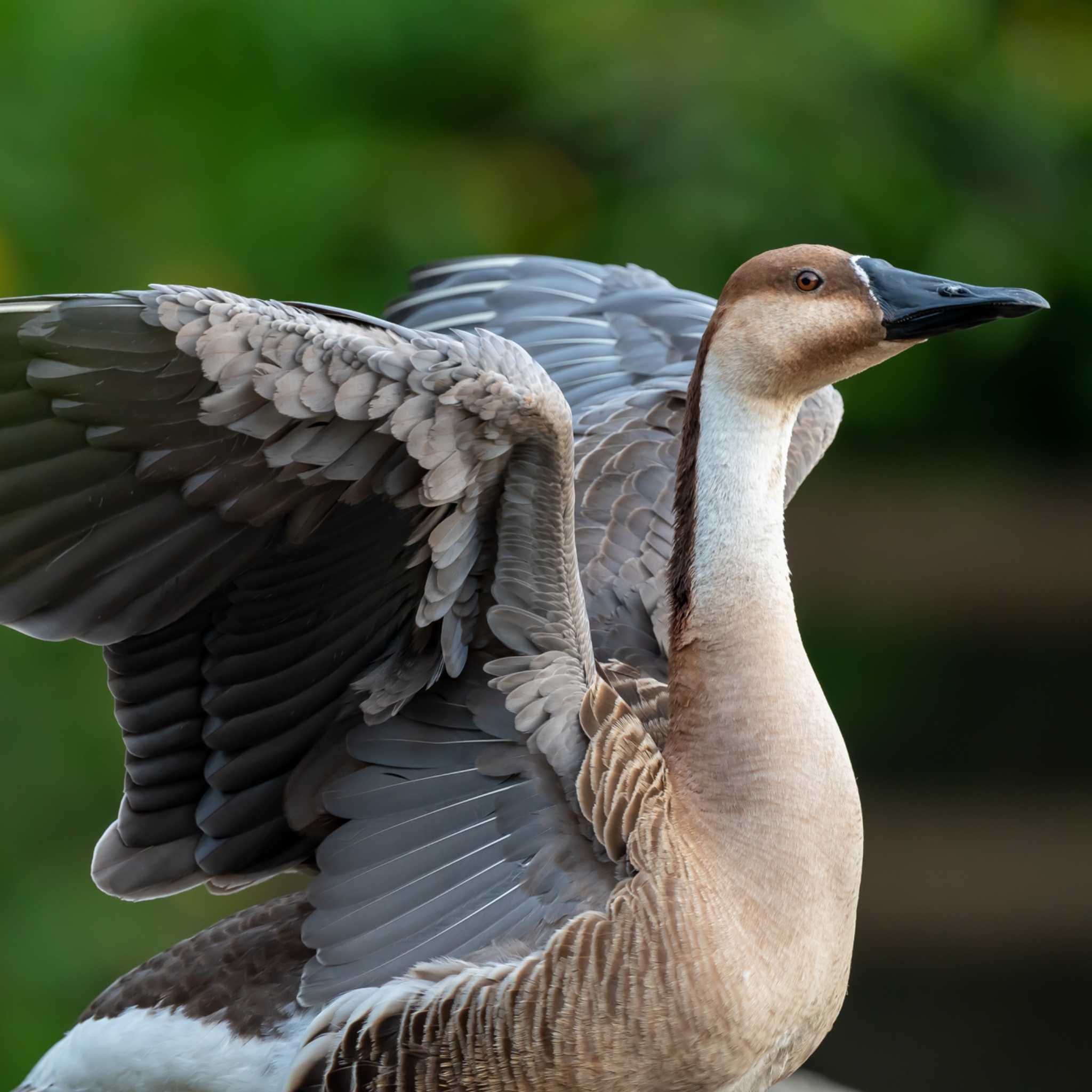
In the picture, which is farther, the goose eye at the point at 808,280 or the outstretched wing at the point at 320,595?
the goose eye at the point at 808,280

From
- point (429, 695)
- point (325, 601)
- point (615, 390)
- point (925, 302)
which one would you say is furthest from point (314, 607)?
point (615, 390)

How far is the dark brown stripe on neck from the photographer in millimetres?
3262

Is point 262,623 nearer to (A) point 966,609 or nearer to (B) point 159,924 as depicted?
(B) point 159,924

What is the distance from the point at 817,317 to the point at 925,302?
21 centimetres

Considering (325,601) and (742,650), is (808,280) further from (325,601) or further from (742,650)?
(325,601)

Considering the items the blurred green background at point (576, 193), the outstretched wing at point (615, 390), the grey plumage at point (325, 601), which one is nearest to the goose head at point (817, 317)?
the grey plumage at point (325, 601)

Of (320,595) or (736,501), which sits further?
(736,501)

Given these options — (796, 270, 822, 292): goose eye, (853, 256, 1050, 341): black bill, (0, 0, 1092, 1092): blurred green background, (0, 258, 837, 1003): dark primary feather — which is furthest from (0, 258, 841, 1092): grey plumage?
(0, 0, 1092, 1092): blurred green background

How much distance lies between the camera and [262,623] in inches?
123

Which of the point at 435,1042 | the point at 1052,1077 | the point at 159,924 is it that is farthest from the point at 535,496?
the point at 1052,1077

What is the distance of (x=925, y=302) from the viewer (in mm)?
3045

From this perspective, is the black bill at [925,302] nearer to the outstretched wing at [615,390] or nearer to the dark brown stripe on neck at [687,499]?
the dark brown stripe on neck at [687,499]

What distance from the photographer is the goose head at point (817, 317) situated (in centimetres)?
306

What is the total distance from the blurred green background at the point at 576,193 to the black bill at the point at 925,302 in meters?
4.44
